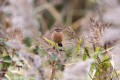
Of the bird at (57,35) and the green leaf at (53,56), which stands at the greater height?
the bird at (57,35)

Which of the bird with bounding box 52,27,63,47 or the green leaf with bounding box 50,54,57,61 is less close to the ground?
the bird with bounding box 52,27,63,47

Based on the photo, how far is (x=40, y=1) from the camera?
4.79 m

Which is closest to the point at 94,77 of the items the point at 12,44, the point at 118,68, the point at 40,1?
the point at 118,68

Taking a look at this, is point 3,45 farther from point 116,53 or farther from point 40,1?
point 40,1

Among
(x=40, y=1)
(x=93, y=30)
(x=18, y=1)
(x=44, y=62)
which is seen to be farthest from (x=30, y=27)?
(x=40, y=1)

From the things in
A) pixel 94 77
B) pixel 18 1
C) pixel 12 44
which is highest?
pixel 18 1

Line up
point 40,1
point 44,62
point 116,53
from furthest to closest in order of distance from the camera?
1. point 40,1
2. point 44,62
3. point 116,53

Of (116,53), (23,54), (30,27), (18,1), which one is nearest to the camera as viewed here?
(116,53)

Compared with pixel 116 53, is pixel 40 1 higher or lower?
higher

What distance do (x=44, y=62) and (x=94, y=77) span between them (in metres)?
0.36

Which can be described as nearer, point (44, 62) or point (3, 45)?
point (3, 45)

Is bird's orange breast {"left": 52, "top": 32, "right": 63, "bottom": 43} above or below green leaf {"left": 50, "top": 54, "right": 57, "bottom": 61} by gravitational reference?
above

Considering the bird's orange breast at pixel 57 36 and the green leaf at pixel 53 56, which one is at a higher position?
the bird's orange breast at pixel 57 36

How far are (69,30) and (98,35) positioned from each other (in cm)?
10
